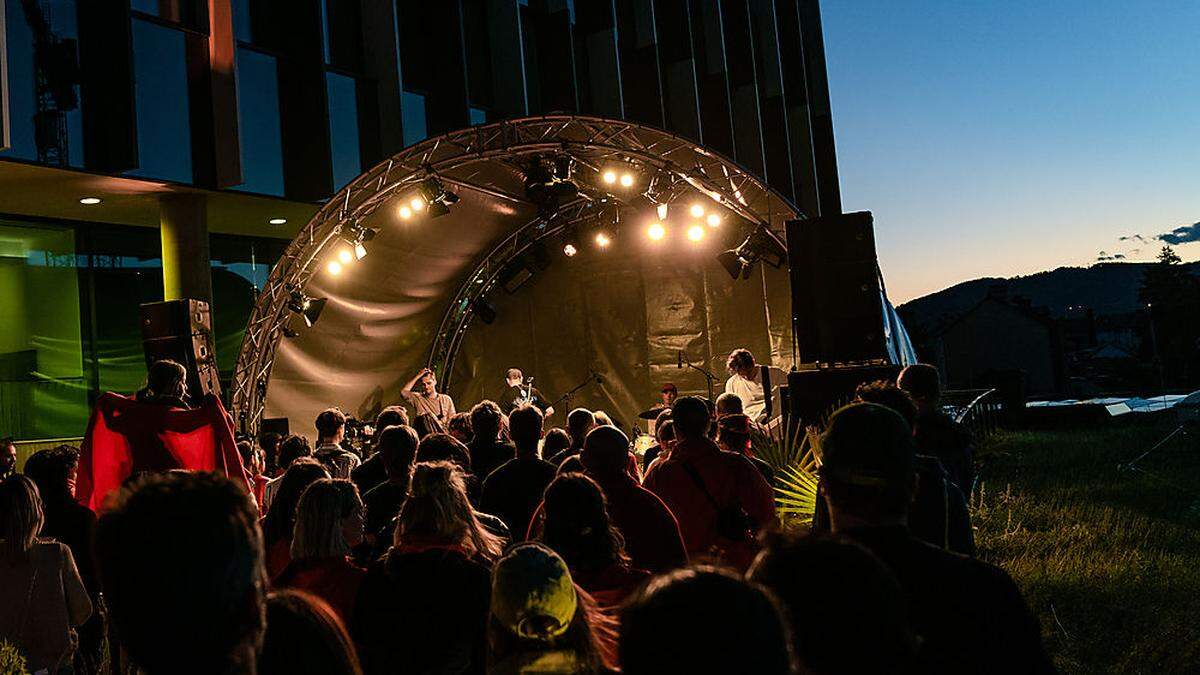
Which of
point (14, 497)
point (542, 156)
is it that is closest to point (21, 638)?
point (14, 497)

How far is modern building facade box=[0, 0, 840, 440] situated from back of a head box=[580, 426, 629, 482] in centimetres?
637

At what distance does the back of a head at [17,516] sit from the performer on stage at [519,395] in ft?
38.4

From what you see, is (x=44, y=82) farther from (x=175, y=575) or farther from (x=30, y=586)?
(x=175, y=575)

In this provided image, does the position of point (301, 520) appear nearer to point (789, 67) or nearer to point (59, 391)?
point (59, 391)

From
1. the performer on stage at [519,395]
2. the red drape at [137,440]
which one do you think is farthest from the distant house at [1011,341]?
the red drape at [137,440]

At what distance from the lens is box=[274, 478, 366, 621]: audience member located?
3.74 metres

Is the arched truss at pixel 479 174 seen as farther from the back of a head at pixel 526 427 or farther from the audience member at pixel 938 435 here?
the audience member at pixel 938 435

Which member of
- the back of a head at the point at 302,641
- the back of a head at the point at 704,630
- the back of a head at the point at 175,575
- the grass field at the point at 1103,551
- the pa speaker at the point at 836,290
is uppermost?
the pa speaker at the point at 836,290

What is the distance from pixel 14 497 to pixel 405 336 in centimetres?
1306

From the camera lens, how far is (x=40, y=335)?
13.5m

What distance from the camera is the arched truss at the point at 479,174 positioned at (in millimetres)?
12125

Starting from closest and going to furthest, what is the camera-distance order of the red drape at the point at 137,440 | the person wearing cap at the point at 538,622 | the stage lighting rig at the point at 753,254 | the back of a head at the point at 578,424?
the person wearing cap at the point at 538,622
the red drape at the point at 137,440
the back of a head at the point at 578,424
the stage lighting rig at the point at 753,254

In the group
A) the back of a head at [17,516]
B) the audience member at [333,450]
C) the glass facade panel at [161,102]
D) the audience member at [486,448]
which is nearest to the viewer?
the back of a head at [17,516]

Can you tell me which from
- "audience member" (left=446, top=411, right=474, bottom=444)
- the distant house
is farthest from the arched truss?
the distant house
